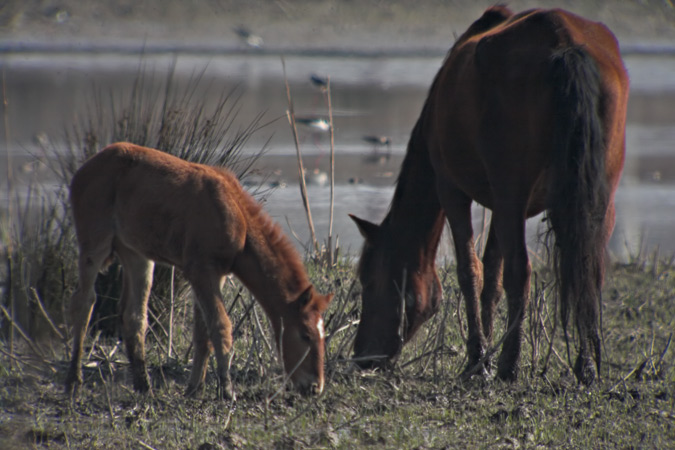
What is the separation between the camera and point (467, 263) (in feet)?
16.9

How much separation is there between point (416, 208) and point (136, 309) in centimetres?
175

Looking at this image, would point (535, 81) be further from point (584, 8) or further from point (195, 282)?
point (584, 8)

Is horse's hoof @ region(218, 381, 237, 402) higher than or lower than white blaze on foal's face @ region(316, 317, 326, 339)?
lower

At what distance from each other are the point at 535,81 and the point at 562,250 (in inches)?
33.7

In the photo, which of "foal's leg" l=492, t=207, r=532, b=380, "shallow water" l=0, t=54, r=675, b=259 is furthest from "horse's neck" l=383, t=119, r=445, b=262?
"shallow water" l=0, t=54, r=675, b=259

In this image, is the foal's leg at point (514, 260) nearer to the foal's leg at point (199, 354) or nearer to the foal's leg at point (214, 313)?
the foal's leg at point (214, 313)

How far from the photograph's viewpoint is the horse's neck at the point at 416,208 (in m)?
5.36

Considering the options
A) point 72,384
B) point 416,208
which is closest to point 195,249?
point 72,384

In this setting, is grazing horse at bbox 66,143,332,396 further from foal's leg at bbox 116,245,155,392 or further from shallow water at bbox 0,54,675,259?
shallow water at bbox 0,54,675,259

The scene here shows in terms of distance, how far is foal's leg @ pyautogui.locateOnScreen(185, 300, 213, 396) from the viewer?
460cm

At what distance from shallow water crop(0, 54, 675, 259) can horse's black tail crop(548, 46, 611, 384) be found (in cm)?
316

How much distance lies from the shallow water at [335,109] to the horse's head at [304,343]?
269 cm

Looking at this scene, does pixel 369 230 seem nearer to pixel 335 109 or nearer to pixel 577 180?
pixel 577 180

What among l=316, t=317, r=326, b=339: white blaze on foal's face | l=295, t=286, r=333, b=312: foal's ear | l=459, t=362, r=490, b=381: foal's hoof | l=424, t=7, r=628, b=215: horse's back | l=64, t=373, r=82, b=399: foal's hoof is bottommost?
l=64, t=373, r=82, b=399: foal's hoof
